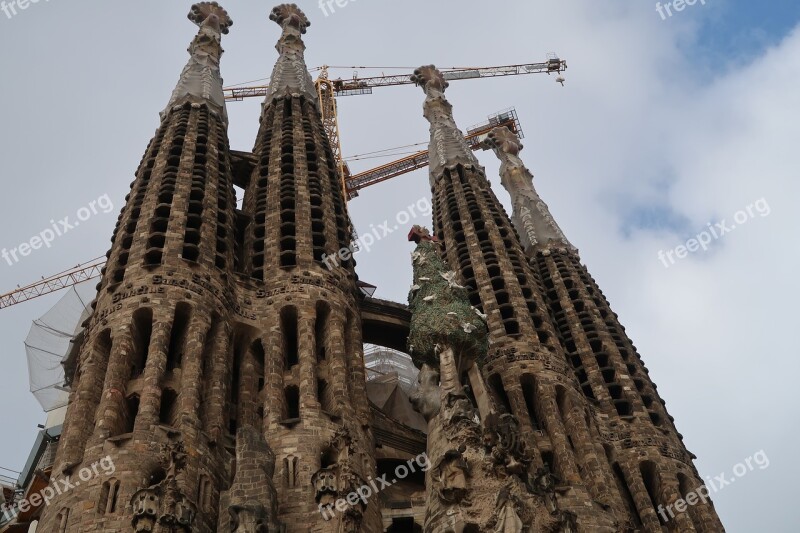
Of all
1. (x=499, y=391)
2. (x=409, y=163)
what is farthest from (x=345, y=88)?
(x=499, y=391)

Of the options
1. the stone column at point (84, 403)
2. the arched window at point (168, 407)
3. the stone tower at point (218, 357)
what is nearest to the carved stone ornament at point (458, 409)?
the stone tower at point (218, 357)

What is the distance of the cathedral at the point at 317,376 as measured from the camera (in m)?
23.2

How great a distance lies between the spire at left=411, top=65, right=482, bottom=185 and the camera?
50597mm

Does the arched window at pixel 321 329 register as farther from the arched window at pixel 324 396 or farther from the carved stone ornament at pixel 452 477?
the carved stone ornament at pixel 452 477

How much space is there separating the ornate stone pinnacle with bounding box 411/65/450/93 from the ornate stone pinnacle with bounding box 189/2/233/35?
1303cm

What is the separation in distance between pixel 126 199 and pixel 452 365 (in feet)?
45.4

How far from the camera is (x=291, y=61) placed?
5097 cm

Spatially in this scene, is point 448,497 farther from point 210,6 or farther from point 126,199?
point 210,6

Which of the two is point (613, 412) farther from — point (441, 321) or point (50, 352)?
point (50, 352)

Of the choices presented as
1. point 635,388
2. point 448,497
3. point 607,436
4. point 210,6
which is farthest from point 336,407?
point 210,6

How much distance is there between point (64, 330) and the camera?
155 ft

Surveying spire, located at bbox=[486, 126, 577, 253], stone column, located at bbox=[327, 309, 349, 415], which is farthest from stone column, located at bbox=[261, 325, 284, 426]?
spire, located at bbox=[486, 126, 577, 253]

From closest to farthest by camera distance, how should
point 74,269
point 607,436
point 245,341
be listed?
point 245,341, point 607,436, point 74,269

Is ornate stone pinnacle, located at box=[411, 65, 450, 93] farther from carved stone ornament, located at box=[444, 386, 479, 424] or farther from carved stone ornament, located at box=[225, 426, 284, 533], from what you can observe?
carved stone ornament, located at box=[225, 426, 284, 533]
